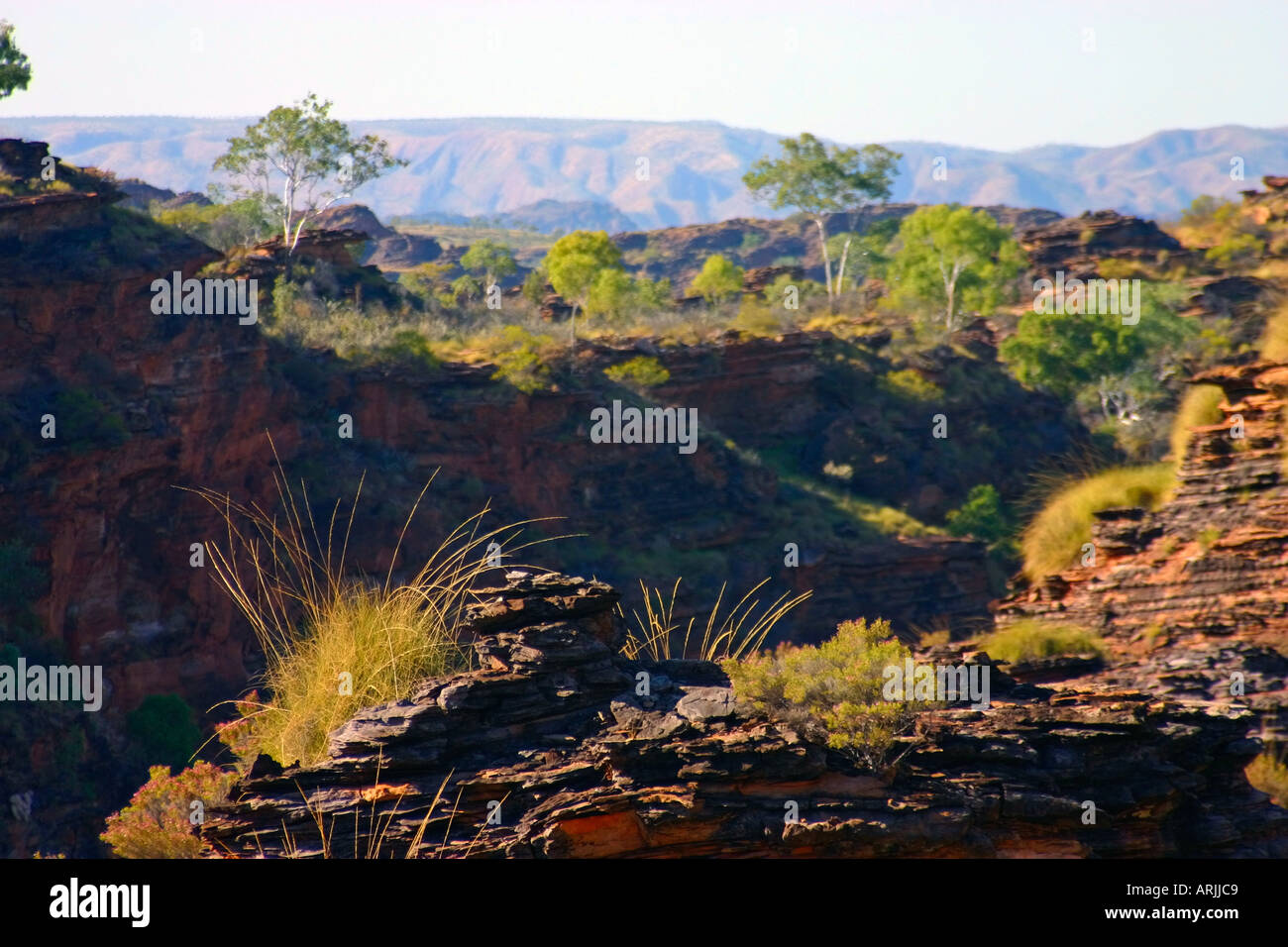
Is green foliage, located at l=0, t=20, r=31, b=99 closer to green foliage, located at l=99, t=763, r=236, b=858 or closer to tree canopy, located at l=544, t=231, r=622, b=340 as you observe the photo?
tree canopy, located at l=544, t=231, r=622, b=340

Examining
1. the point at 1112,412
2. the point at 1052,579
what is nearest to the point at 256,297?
the point at 1052,579

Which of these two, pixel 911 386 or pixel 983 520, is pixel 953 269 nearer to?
pixel 911 386

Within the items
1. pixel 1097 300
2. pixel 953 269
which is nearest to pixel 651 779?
pixel 1097 300

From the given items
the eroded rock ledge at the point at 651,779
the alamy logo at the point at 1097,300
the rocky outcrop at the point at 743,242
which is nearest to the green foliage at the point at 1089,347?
the alamy logo at the point at 1097,300

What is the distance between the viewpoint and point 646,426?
125ft

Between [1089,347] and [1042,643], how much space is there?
115 feet

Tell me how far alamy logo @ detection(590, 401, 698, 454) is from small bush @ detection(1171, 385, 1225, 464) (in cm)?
2129

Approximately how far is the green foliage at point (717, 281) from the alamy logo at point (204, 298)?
26581mm

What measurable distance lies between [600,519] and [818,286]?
2989cm

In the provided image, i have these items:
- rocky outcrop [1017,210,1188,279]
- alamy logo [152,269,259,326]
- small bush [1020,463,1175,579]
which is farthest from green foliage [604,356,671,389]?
rocky outcrop [1017,210,1188,279]
